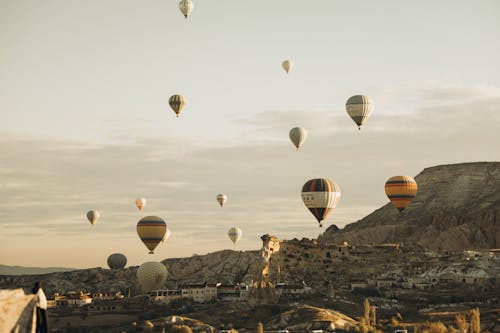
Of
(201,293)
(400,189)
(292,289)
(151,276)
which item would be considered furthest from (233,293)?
(400,189)

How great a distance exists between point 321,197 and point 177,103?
30755 millimetres

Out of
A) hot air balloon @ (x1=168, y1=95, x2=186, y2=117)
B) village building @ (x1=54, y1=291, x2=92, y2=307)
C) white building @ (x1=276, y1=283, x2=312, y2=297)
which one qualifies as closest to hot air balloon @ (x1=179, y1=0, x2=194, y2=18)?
hot air balloon @ (x1=168, y1=95, x2=186, y2=117)

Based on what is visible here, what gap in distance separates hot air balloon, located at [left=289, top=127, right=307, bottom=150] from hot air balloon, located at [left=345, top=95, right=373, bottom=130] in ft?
34.1

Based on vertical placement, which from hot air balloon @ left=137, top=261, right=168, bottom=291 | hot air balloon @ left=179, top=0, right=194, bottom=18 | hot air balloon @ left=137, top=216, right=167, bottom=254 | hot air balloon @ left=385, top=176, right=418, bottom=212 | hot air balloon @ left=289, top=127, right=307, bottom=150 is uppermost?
hot air balloon @ left=179, top=0, right=194, bottom=18

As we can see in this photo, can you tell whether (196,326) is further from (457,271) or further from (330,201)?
(457,271)

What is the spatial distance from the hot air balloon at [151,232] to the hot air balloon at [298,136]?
1322 inches

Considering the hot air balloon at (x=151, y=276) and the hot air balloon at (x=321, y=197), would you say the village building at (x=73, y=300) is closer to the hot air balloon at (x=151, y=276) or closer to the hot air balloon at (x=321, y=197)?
the hot air balloon at (x=151, y=276)

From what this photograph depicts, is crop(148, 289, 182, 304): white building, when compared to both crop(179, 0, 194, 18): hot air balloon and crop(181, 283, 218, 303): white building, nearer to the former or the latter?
crop(181, 283, 218, 303): white building

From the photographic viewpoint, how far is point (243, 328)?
14225cm

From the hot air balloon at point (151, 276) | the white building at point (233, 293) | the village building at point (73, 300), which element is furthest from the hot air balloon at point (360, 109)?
the village building at point (73, 300)

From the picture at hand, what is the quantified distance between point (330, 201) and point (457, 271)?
4865cm

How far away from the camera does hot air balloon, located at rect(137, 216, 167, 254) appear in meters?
176

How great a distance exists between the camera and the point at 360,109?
515 ft

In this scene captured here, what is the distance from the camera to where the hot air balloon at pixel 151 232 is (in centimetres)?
17575
